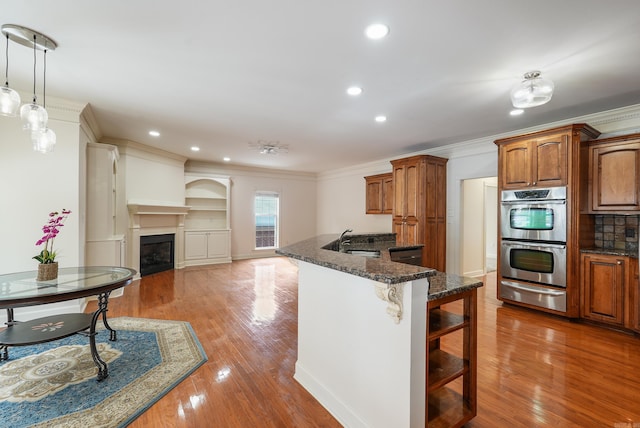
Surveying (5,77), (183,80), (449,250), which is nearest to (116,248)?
(5,77)

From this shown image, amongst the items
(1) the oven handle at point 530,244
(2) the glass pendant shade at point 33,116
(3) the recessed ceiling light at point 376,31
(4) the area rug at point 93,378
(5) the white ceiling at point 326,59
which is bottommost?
(4) the area rug at point 93,378

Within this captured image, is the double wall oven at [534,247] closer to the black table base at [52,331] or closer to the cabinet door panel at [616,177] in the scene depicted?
the cabinet door panel at [616,177]

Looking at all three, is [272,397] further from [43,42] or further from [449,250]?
[449,250]

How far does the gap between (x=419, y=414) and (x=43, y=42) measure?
A: 3.65 m

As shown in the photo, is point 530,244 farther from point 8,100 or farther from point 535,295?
point 8,100

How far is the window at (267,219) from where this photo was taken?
8.50 metres

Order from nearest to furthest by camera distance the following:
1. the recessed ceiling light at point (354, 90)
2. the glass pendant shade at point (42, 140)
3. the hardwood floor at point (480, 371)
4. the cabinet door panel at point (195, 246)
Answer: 1. the hardwood floor at point (480, 371)
2. the glass pendant shade at point (42, 140)
3. the recessed ceiling light at point (354, 90)
4. the cabinet door panel at point (195, 246)

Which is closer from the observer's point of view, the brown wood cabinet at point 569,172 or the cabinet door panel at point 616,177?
the cabinet door panel at point 616,177

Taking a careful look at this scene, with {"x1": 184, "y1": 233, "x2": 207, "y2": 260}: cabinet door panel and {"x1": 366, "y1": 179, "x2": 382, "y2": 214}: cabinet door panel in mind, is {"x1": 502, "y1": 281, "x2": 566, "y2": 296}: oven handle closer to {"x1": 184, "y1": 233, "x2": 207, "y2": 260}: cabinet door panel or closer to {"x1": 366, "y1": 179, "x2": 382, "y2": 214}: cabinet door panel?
{"x1": 366, "y1": 179, "x2": 382, "y2": 214}: cabinet door panel

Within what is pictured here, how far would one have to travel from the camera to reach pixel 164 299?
4.37 m

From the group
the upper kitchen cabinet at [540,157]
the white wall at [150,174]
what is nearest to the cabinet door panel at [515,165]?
the upper kitchen cabinet at [540,157]

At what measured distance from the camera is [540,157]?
367 cm

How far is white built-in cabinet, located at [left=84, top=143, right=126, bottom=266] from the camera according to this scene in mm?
4160

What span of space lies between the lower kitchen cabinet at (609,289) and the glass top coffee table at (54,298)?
5.07 meters
